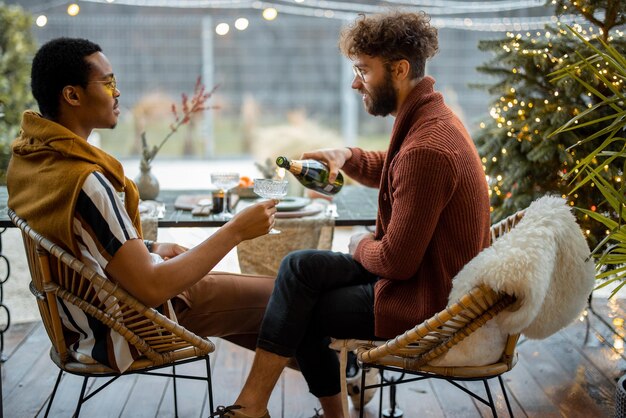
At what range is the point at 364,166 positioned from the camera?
93.9 inches

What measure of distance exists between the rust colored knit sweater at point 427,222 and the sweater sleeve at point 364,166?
44cm

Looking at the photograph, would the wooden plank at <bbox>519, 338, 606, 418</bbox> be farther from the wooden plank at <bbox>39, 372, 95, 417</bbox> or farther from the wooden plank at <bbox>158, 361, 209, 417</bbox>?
the wooden plank at <bbox>39, 372, 95, 417</bbox>

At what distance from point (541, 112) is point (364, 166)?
3.20ft

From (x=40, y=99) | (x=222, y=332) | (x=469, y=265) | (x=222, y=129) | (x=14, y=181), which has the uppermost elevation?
(x=40, y=99)

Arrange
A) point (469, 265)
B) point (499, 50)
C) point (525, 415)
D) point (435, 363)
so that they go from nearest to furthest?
point (469, 265), point (435, 363), point (525, 415), point (499, 50)

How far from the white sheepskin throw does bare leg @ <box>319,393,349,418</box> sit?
0.43 meters

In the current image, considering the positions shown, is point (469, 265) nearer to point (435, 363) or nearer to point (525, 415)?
point (435, 363)

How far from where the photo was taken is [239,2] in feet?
17.6

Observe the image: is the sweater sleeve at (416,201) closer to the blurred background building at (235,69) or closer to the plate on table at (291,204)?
the plate on table at (291,204)

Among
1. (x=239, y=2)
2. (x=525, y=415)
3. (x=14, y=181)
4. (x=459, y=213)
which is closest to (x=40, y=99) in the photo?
(x=14, y=181)

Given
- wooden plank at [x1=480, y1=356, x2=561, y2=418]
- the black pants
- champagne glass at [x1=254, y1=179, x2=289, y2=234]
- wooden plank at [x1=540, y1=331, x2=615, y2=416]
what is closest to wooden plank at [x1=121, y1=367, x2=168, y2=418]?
the black pants

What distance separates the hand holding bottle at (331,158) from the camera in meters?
2.28

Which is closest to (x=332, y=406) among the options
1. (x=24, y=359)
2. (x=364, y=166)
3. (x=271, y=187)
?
(x=271, y=187)

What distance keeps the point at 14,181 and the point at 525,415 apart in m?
1.74
